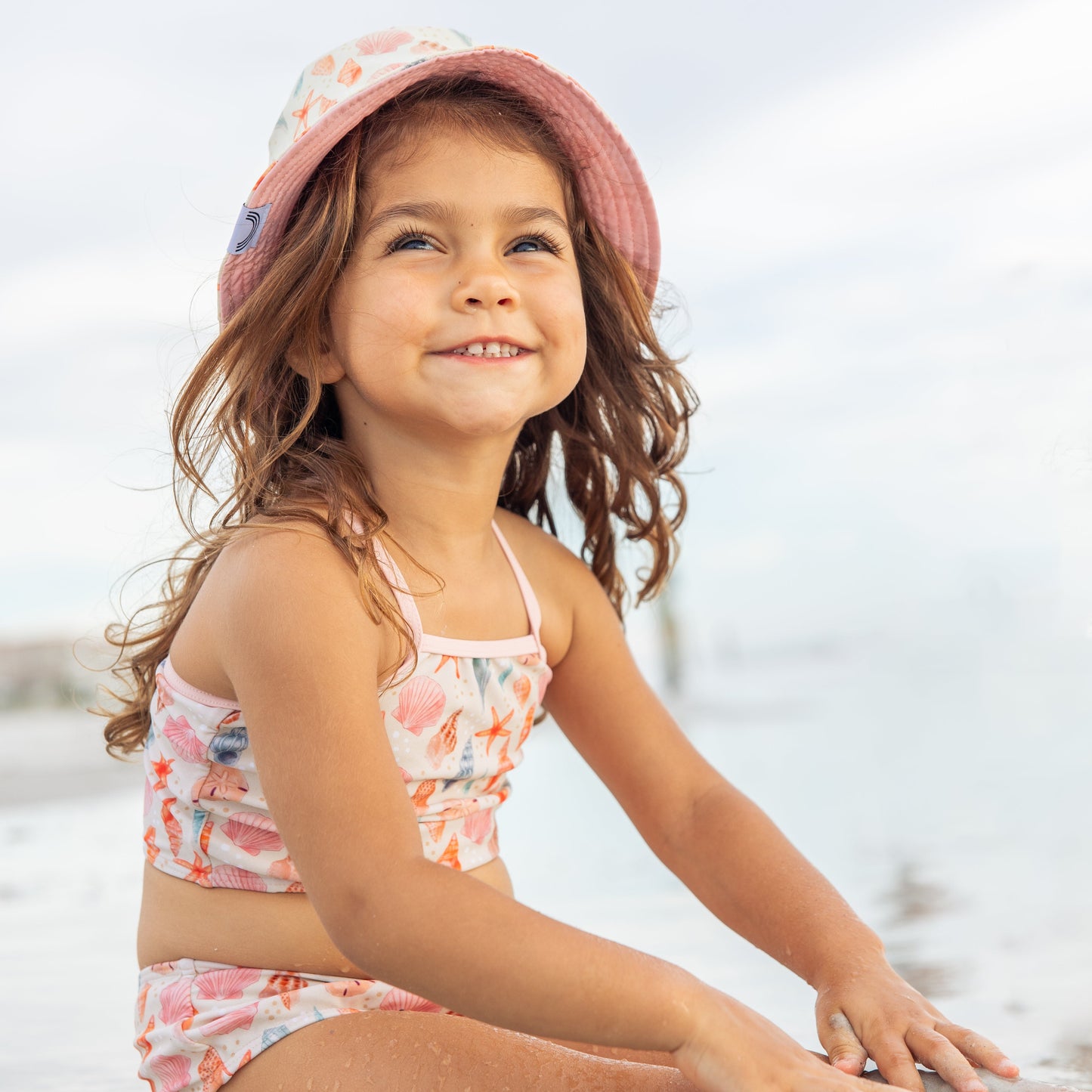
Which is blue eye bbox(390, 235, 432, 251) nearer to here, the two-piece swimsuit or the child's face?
the child's face

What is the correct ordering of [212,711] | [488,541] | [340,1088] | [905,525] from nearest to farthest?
[340,1088]
[212,711]
[488,541]
[905,525]

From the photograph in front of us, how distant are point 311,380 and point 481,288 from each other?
0.18 meters

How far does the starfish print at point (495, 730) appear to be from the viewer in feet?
3.74

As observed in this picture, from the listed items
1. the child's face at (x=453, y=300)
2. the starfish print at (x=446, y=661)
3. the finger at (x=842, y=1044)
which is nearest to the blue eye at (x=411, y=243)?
the child's face at (x=453, y=300)

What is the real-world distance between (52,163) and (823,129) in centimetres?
214

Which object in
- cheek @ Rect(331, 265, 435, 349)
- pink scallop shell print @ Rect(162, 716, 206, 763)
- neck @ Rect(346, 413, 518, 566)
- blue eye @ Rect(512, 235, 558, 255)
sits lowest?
pink scallop shell print @ Rect(162, 716, 206, 763)

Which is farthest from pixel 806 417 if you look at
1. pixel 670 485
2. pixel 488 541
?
pixel 488 541

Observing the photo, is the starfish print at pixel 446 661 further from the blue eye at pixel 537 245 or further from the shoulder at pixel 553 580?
the blue eye at pixel 537 245

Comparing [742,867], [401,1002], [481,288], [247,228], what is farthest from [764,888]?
[247,228]

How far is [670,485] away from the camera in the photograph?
1.46m

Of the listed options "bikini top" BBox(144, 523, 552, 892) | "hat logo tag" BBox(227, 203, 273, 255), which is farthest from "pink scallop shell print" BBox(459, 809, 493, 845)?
"hat logo tag" BBox(227, 203, 273, 255)

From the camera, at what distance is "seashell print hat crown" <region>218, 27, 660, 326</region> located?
1.05 m

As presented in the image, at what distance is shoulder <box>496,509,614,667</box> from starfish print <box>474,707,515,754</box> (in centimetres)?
11

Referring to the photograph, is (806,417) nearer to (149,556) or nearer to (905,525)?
(905,525)
